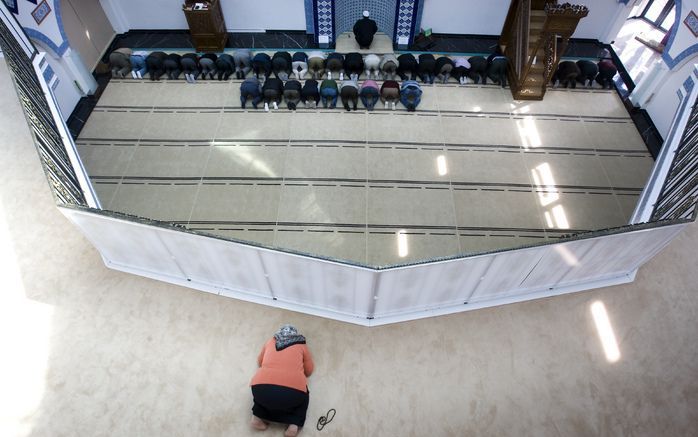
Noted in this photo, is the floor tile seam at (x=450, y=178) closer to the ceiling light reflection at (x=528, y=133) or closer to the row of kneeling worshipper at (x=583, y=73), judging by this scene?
the ceiling light reflection at (x=528, y=133)

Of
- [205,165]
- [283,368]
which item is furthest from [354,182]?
[283,368]

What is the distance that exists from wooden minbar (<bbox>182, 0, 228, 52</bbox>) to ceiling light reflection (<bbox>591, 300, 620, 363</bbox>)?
7.88 metres

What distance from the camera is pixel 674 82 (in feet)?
21.3

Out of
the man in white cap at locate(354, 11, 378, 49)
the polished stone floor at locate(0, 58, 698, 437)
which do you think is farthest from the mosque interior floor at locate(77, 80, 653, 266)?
the man in white cap at locate(354, 11, 378, 49)

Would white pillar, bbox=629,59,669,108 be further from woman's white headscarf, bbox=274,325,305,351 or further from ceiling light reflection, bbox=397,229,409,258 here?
woman's white headscarf, bbox=274,325,305,351

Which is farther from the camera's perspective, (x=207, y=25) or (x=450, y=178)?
(x=207, y=25)

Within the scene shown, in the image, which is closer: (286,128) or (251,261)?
(251,261)

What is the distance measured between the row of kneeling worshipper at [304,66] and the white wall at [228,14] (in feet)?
4.13

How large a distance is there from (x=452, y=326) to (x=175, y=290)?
9.98 ft

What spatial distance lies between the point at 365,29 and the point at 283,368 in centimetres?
670

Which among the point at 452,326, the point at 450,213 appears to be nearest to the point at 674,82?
the point at 450,213

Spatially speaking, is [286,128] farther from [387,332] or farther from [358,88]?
[387,332]

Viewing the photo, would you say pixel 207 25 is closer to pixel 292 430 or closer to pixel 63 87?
pixel 63 87

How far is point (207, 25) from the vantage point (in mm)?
7789
